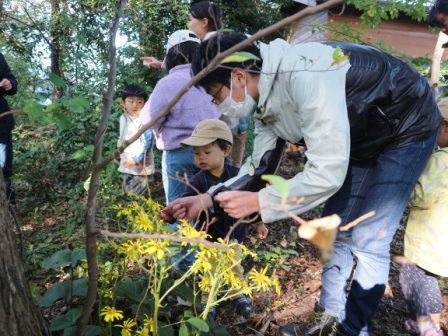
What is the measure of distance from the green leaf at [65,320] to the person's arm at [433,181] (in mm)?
1804

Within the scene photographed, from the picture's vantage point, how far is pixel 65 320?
166cm

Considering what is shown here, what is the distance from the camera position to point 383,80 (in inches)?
66.9

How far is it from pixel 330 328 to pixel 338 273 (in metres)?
0.30

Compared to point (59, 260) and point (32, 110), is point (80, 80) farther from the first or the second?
point (32, 110)

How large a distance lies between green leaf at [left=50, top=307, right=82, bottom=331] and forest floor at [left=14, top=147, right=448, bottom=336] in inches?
23.1

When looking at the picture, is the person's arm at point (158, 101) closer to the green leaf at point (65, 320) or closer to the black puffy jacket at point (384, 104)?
the black puffy jacket at point (384, 104)

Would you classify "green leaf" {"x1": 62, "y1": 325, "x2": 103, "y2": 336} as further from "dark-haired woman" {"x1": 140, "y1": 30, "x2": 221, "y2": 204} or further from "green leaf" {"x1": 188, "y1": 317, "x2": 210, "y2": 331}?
"dark-haired woman" {"x1": 140, "y1": 30, "x2": 221, "y2": 204}

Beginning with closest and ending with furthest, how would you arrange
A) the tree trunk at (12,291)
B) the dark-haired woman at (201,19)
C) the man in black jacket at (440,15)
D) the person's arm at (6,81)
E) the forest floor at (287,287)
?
the tree trunk at (12,291), the forest floor at (287,287), the man in black jacket at (440,15), the dark-haired woman at (201,19), the person's arm at (6,81)

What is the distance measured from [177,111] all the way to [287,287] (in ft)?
4.87

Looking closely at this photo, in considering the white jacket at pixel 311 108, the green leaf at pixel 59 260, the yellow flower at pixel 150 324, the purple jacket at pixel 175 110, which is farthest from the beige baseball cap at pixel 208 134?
the yellow flower at pixel 150 324

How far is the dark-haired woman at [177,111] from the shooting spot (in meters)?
2.79

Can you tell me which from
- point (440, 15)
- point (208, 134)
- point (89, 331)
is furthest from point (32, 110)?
point (440, 15)

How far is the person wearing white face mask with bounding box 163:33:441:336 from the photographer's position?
1.48 m

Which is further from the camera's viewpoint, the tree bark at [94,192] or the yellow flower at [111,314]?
the yellow flower at [111,314]
